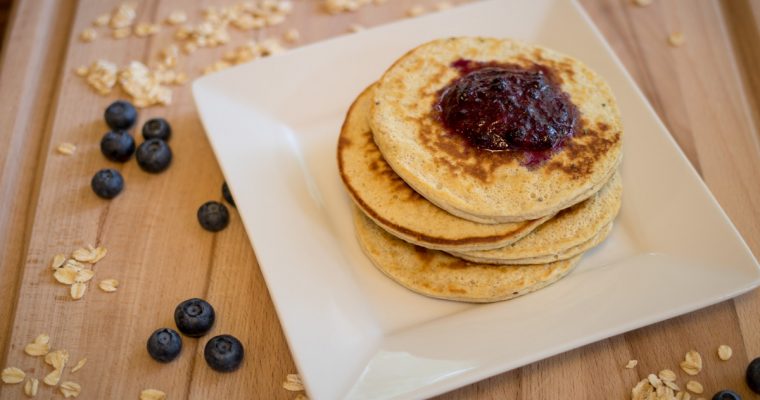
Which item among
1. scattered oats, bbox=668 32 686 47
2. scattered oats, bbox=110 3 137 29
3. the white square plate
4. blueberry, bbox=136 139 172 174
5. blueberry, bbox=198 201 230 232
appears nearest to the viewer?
the white square plate

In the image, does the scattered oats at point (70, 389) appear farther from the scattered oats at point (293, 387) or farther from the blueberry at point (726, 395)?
the blueberry at point (726, 395)

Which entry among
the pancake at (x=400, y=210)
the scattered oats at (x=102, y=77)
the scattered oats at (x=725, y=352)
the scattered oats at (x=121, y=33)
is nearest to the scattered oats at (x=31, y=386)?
the pancake at (x=400, y=210)

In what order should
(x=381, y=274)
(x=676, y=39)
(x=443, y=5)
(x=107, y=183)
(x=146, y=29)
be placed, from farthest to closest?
(x=443, y=5), (x=146, y=29), (x=676, y=39), (x=107, y=183), (x=381, y=274)

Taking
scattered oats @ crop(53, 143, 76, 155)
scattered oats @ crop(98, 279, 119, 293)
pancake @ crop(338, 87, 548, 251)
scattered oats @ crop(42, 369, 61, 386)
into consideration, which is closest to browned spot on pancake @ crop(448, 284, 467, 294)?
pancake @ crop(338, 87, 548, 251)

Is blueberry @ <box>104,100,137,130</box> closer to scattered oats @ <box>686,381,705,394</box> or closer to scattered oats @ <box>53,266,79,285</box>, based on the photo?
scattered oats @ <box>53,266,79,285</box>

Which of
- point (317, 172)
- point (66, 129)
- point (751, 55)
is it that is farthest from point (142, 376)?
point (751, 55)

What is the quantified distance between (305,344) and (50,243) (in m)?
1.03

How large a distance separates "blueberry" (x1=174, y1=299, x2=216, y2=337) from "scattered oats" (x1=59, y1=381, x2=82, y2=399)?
1.07 ft

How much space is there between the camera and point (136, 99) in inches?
105

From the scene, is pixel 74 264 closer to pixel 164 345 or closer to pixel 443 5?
pixel 164 345

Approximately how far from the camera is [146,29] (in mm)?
2924

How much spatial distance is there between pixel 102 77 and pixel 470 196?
1689mm

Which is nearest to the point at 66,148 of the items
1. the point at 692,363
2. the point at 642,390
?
the point at 642,390

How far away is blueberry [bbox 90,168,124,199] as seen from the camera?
7.68ft
